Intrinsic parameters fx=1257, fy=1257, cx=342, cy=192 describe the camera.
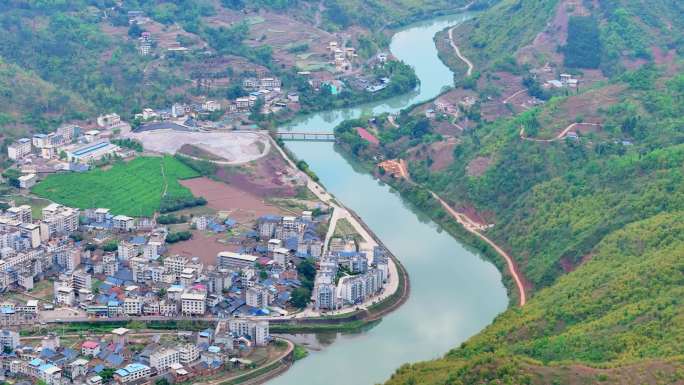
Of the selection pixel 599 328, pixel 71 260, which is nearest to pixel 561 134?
pixel 599 328

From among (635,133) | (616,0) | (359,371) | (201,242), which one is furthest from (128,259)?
(616,0)

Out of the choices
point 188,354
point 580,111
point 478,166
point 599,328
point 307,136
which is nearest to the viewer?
point 599,328

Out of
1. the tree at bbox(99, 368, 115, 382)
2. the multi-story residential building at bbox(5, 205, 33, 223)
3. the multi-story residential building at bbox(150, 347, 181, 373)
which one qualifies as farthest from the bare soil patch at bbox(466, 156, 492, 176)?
the tree at bbox(99, 368, 115, 382)

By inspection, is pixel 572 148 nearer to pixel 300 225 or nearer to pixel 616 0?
pixel 300 225

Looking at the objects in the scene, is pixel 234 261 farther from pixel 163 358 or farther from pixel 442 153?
pixel 442 153

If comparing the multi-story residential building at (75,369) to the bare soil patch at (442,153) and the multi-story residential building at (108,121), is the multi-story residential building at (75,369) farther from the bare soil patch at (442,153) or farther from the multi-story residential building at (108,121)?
the multi-story residential building at (108,121)

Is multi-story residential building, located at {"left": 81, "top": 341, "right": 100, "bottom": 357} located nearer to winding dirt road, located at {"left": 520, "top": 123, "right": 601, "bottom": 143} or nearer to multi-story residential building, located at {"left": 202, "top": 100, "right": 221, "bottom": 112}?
winding dirt road, located at {"left": 520, "top": 123, "right": 601, "bottom": 143}
